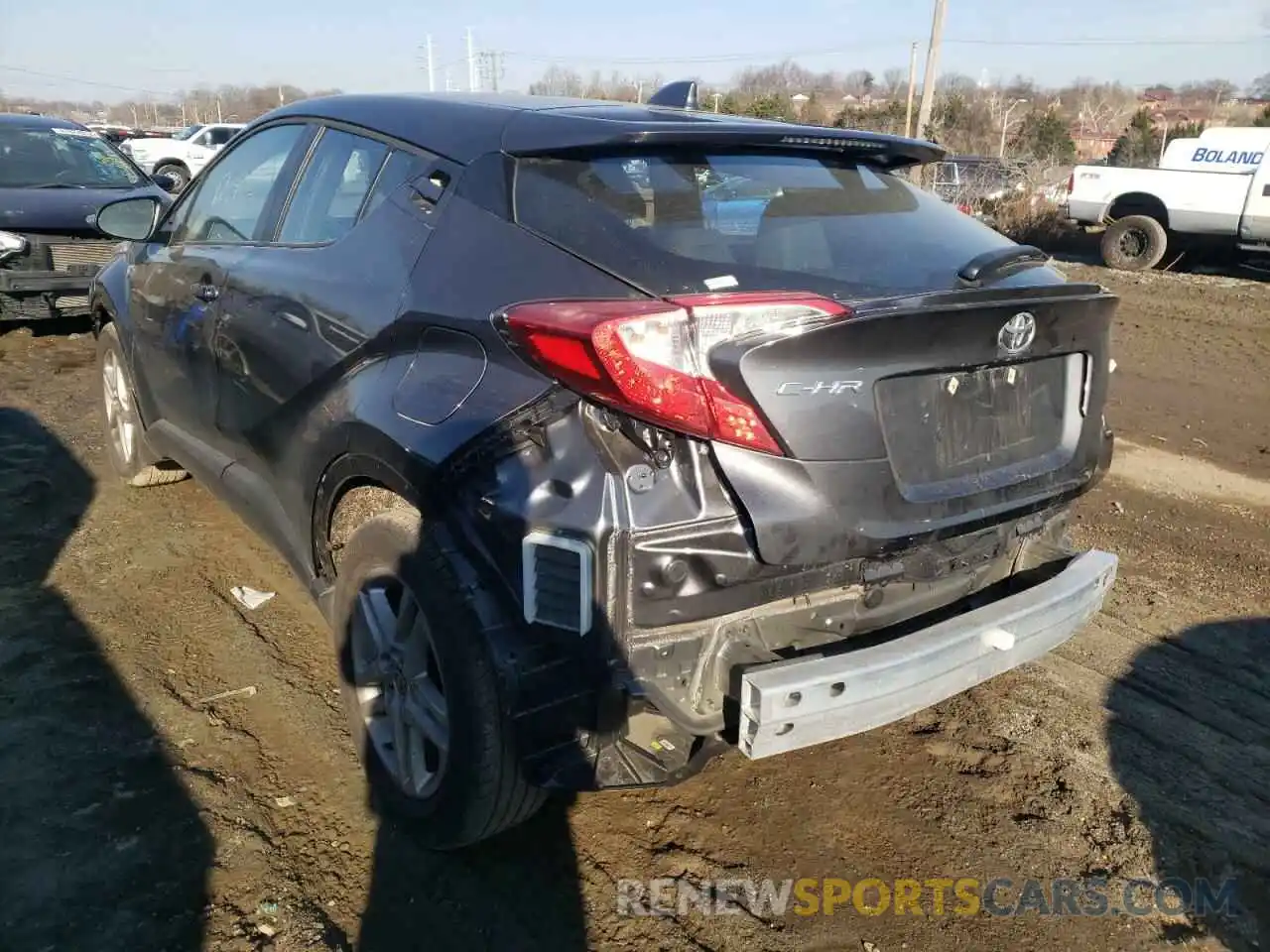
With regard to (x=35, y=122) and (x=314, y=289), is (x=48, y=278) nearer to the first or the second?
(x=35, y=122)

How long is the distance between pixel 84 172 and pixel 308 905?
897 cm

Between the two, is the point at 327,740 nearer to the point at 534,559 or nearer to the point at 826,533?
the point at 534,559

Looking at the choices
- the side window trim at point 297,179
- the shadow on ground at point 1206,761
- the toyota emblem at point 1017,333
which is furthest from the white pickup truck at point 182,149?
the toyota emblem at point 1017,333

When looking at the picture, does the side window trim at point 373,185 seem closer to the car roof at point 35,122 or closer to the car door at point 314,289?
the car door at point 314,289

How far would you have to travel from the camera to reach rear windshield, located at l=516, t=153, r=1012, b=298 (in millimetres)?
2229

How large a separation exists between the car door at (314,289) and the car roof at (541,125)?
0.09 m

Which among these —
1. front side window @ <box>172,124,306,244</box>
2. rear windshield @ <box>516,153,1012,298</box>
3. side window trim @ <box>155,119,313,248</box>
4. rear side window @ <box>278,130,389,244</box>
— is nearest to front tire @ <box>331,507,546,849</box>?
Answer: rear windshield @ <box>516,153,1012,298</box>

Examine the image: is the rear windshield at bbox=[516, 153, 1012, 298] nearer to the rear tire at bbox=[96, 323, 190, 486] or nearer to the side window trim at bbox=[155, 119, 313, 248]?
the side window trim at bbox=[155, 119, 313, 248]

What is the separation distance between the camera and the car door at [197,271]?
11.7 feet

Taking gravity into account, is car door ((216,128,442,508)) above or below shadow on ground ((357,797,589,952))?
above

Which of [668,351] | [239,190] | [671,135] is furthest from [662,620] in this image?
[239,190]

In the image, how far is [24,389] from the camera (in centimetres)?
708

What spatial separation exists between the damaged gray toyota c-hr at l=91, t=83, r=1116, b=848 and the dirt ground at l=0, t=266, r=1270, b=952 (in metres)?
0.28

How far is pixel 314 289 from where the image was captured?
2959mm
